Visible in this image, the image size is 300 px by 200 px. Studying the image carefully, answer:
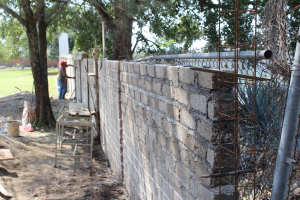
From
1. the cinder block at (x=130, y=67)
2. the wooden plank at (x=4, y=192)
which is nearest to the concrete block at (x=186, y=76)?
the cinder block at (x=130, y=67)

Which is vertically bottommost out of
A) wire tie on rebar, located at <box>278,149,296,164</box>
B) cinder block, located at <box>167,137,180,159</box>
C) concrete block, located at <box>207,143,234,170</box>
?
cinder block, located at <box>167,137,180,159</box>

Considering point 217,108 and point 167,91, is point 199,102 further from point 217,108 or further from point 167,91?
point 167,91

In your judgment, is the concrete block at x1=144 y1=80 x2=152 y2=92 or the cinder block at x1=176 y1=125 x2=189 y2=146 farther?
the concrete block at x1=144 y1=80 x2=152 y2=92

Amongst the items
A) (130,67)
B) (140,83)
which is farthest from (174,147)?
(130,67)

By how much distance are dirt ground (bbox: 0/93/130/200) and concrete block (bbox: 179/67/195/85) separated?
10.0 ft

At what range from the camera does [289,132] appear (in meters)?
1.54

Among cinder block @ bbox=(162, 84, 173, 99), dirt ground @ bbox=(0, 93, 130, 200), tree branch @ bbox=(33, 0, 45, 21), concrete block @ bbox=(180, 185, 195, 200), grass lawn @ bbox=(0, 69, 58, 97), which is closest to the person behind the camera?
concrete block @ bbox=(180, 185, 195, 200)

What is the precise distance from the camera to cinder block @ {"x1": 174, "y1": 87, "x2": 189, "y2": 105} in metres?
2.23

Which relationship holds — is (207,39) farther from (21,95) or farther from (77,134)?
(21,95)

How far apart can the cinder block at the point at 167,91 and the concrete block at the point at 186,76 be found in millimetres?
267

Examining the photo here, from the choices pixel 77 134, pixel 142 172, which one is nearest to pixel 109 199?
pixel 142 172

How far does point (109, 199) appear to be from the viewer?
469cm

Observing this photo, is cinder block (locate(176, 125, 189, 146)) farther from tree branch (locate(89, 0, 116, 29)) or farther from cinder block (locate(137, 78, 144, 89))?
tree branch (locate(89, 0, 116, 29))

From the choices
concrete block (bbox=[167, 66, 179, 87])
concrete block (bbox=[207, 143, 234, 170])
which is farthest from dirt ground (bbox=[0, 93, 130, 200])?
concrete block (bbox=[207, 143, 234, 170])
